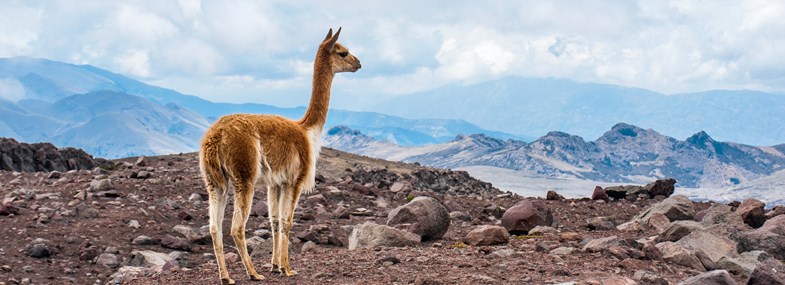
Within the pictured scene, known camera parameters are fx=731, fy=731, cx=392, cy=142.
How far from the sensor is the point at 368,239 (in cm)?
1728

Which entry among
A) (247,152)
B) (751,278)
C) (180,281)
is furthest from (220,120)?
(751,278)

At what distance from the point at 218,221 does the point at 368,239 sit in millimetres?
5474

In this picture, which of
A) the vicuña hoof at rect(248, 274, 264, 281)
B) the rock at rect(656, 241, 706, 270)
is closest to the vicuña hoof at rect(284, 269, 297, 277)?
the vicuña hoof at rect(248, 274, 264, 281)

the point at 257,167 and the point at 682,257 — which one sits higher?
the point at 257,167

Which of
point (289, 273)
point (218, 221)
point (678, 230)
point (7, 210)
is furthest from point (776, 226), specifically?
point (7, 210)

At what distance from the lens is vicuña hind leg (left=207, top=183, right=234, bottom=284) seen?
40.0 feet

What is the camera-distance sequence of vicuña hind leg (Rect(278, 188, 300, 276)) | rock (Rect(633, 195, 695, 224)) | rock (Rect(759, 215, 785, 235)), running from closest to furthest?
1. vicuña hind leg (Rect(278, 188, 300, 276))
2. rock (Rect(759, 215, 785, 235))
3. rock (Rect(633, 195, 695, 224))

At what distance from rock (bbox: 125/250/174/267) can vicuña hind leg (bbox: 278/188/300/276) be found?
5460mm

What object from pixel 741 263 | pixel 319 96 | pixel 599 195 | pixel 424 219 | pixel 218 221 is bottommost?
pixel 741 263

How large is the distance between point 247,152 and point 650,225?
15240mm

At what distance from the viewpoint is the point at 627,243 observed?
1595cm

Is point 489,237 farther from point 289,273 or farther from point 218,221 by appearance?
point 218,221

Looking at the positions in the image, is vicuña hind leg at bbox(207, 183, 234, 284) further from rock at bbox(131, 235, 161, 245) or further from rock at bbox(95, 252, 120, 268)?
rock at bbox(131, 235, 161, 245)

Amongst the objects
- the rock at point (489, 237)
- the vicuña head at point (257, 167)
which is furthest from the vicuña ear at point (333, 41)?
the rock at point (489, 237)
